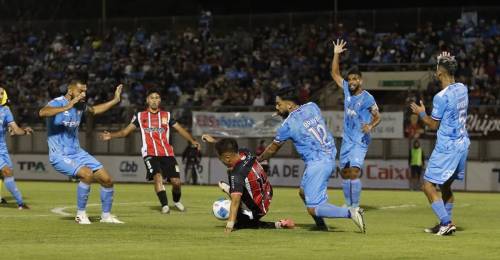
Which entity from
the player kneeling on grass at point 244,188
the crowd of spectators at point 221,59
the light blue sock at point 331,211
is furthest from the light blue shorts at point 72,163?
the crowd of spectators at point 221,59

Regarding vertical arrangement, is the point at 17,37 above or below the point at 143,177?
above

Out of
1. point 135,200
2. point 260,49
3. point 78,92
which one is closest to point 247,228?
point 78,92

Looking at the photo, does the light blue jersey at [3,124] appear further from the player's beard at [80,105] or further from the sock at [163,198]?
the player's beard at [80,105]

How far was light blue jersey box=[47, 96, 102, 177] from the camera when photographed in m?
16.3

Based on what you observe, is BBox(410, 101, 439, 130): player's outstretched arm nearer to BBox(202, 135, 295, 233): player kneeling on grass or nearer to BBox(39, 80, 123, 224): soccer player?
BBox(202, 135, 295, 233): player kneeling on grass

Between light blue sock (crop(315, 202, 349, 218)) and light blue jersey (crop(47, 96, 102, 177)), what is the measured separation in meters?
4.04

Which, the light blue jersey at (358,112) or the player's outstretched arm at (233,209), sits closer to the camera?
the player's outstretched arm at (233,209)

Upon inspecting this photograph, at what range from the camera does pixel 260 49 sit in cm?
4628

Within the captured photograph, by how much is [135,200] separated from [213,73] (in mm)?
21029

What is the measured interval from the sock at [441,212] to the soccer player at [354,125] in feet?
11.5

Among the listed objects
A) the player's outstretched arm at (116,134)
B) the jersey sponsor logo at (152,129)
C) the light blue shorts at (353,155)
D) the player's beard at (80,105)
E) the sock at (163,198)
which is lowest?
the sock at (163,198)

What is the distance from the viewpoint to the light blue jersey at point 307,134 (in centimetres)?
1448

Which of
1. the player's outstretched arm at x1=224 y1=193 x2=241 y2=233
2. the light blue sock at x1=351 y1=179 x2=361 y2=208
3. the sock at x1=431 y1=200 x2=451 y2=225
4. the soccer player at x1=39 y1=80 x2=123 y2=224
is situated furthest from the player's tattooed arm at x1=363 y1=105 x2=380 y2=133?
the soccer player at x1=39 y1=80 x2=123 y2=224

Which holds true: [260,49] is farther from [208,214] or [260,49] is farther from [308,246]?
[308,246]
